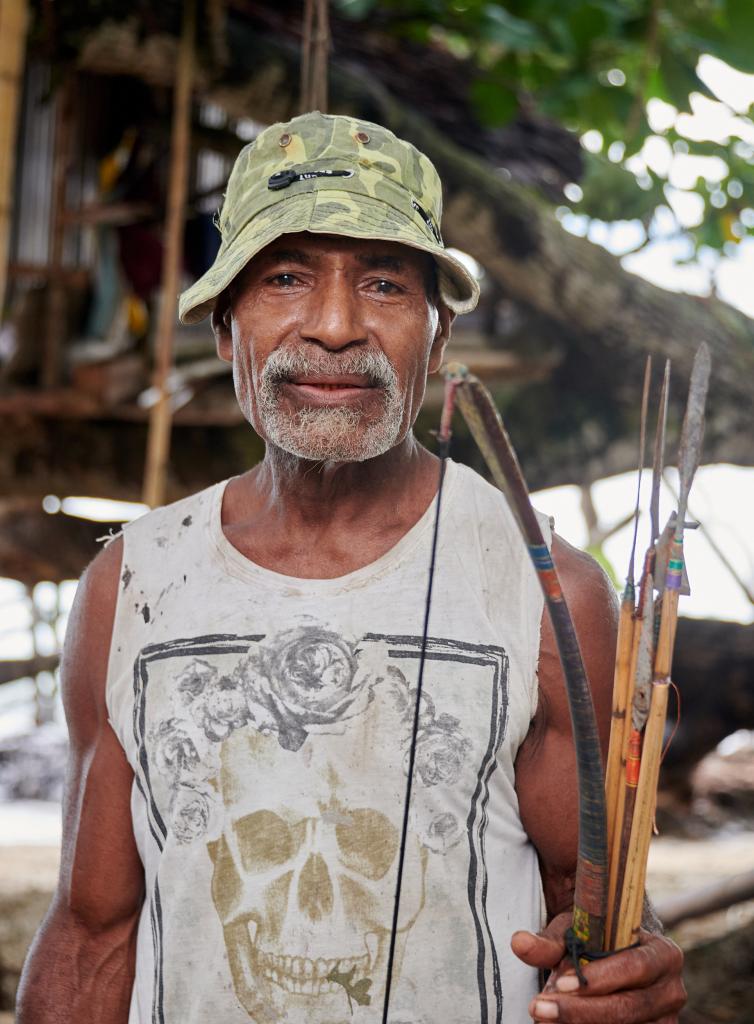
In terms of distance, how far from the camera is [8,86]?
2709 mm

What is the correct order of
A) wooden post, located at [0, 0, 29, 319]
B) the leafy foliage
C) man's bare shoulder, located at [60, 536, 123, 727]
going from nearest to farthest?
1. man's bare shoulder, located at [60, 536, 123, 727]
2. wooden post, located at [0, 0, 29, 319]
3. the leafy foliage

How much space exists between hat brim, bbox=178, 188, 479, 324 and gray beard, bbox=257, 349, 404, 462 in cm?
13

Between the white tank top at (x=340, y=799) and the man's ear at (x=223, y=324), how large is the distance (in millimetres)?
371

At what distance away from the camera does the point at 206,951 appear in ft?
5.19

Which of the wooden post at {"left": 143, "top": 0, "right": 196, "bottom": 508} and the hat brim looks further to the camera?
the wooden post at {"left": 143, "top": 0, "right": 196, "bottom": 508}

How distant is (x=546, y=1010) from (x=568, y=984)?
0.04 meters

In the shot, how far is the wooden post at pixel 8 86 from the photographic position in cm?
269

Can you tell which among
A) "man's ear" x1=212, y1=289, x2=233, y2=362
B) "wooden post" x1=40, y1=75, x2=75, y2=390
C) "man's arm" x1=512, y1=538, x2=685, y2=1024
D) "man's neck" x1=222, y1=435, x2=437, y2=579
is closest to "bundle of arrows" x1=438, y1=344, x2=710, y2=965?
"man's arm" x1=512, y1=538, x2=685, y2=1024

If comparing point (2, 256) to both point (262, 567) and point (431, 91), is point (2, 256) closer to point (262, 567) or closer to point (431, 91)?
point (262, 567)

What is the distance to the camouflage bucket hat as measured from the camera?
160cm

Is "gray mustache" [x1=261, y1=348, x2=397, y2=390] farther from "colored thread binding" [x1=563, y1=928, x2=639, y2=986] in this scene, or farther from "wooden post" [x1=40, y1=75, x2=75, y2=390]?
"wooden post" [x1=40, y1=75, x2=75, y2=390]

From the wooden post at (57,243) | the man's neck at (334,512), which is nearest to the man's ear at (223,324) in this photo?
the man's neck at (334,512)

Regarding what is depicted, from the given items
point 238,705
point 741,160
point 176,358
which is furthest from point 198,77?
point 238,705

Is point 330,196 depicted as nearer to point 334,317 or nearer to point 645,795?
point 334,317
